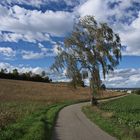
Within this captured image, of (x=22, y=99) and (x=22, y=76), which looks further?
(x=22, y=76)

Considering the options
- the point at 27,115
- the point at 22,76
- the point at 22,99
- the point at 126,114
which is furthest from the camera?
the point at 22,76

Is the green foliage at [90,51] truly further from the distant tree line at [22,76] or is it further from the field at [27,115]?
the distant tree line at [22,76]

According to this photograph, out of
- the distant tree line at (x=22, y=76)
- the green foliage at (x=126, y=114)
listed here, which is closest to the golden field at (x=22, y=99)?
the green foliage at (x=126, y=114)

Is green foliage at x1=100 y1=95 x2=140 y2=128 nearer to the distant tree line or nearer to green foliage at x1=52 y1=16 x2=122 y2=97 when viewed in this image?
green foliage at x1=52 y1=16 x2=122 y2=97

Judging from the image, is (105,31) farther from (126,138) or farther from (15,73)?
(15,73)

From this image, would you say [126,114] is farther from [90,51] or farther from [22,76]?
[22,76]

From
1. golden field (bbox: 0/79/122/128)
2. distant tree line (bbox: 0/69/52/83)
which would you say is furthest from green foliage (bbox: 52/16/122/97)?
distant tree line (bbox: 0/69/52/83)

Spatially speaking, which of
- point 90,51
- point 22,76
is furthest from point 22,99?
point 22,76

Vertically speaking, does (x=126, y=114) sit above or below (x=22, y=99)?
below

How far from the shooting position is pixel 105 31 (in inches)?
1874

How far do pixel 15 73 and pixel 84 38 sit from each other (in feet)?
327

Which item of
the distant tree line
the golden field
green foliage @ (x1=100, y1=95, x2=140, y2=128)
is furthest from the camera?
the distant tree line

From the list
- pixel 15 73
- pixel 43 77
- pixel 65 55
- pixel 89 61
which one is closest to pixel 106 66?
pixel 89 61

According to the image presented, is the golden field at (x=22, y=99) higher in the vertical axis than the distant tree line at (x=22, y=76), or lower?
lower
